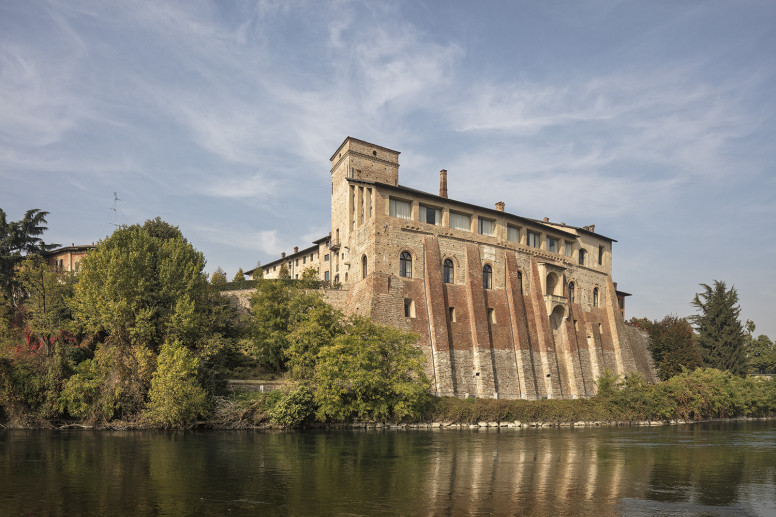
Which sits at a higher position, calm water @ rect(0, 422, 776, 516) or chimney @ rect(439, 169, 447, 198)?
chimney @ rect(439, 169, 447, 198)

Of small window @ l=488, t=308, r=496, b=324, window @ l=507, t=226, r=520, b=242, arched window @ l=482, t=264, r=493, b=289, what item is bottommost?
small window @ l=488, t=308, r=496, b=324

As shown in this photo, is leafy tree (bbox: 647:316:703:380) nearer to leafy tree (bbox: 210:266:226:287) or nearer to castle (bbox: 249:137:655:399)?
Result: castle (bbox: 249:137:655:399)

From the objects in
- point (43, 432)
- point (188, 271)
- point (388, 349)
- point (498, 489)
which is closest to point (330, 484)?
point (498, 489)

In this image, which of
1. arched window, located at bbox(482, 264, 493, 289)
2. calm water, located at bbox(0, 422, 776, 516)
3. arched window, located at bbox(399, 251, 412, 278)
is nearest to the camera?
calm water, located at bbox(0, 422, 776, 516)

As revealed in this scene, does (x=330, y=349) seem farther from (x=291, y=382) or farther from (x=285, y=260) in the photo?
(x=285, y=260)

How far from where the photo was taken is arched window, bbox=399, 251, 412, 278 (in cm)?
4491

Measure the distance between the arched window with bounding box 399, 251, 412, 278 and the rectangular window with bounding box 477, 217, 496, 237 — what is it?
7843mm

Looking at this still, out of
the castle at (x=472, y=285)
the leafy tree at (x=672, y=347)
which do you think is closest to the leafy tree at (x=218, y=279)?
the castle at (x=472, y=285)

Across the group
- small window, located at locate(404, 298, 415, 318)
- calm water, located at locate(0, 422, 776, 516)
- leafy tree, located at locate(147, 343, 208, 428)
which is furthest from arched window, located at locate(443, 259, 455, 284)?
leafy tree, located at locate(147, 343, 208, 428)

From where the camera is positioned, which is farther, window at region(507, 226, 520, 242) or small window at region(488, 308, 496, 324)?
window at region(507, 226, 520, 242)

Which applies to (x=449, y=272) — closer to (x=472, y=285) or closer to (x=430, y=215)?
(x=472, y=285)

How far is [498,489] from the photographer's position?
17.3m

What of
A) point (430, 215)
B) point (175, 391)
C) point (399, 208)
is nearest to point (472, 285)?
point (430, 215)

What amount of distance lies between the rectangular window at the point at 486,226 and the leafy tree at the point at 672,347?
24946 millimetres
